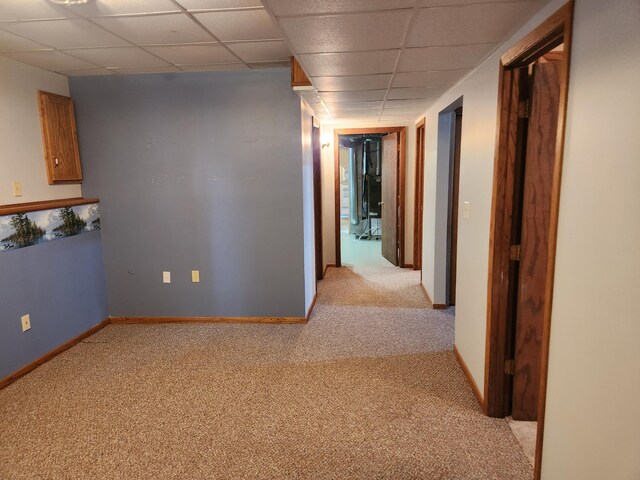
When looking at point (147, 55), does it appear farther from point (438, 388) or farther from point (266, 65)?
point (438, 388)

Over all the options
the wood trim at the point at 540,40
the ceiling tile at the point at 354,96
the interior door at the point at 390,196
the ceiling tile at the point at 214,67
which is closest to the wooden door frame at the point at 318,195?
the interior door at the point at 390,196

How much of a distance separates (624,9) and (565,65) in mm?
280

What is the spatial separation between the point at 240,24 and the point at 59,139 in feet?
6.74

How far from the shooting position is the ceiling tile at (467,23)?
5.10ft

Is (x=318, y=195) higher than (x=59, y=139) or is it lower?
lower

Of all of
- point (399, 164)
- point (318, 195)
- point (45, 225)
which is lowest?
point (45, 225)

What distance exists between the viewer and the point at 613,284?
110cm

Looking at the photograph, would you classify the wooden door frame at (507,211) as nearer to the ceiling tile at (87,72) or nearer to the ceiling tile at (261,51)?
the ceiling tile at (261,51)

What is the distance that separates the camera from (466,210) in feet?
8.65

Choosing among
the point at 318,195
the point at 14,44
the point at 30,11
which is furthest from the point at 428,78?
the point at 14,44

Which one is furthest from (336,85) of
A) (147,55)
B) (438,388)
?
(438,388)

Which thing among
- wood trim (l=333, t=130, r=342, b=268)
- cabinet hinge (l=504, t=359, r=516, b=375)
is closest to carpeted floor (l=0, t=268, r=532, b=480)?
cabinet hinge (l=504, t=359, r=516, b=375)

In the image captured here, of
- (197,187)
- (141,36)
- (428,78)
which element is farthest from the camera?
(197,187)

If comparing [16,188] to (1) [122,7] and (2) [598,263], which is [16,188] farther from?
(2) [598,263]
